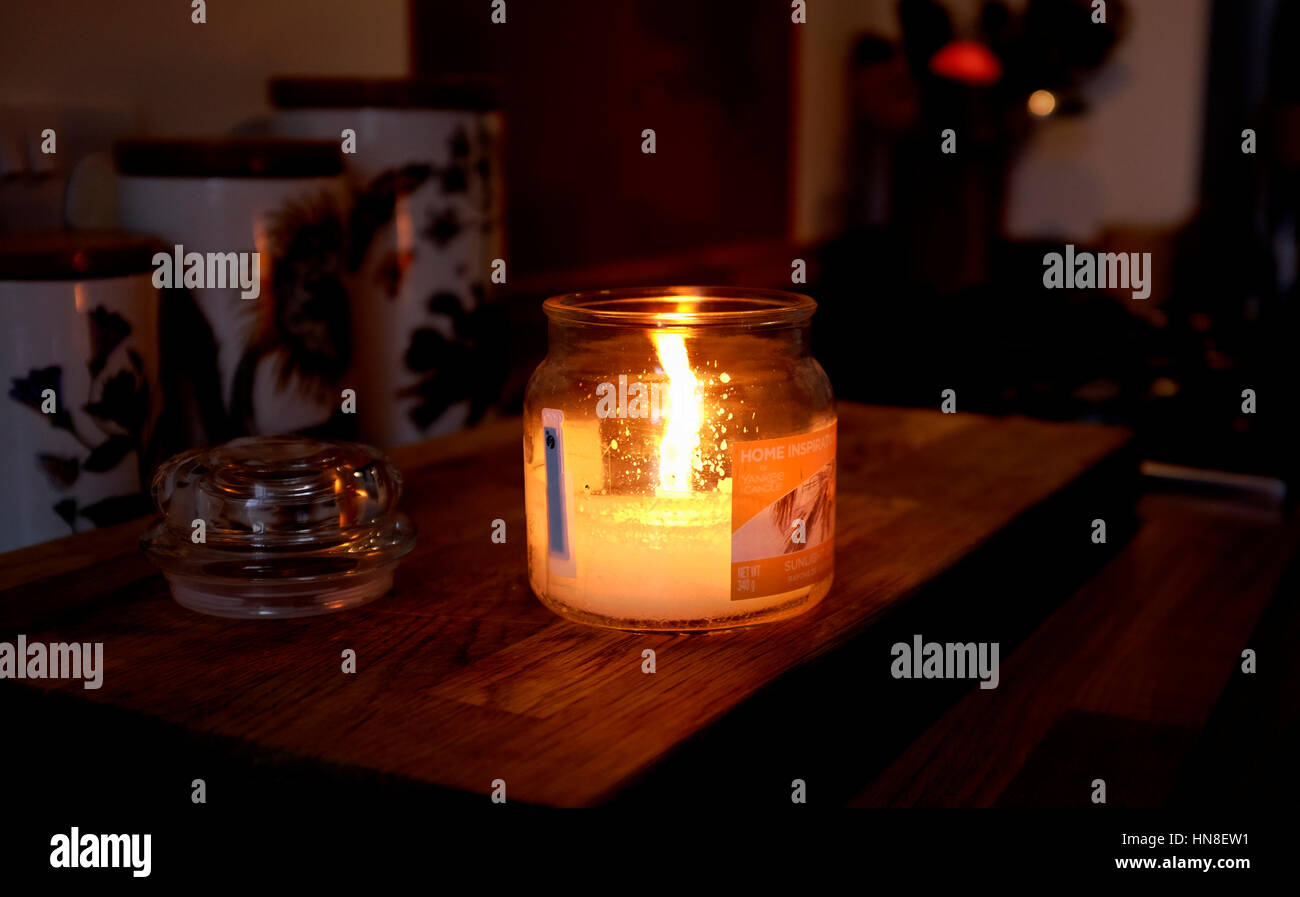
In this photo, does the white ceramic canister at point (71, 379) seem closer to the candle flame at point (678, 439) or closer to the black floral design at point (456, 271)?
the black floral design at point (456, 271)

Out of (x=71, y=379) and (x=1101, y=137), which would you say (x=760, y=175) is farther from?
(x=71, y=379)

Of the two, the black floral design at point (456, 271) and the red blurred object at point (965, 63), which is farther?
the red blurred object at point (965, 63)

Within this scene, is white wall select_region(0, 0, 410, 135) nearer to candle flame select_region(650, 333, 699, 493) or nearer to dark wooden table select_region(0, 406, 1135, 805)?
dark wooden table select_region(0, 406, 1135, 805)

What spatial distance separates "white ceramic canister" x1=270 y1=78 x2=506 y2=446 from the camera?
3.62 ft

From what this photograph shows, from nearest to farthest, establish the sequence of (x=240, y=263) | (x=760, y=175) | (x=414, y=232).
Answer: (x=240, y=263) < (x=414, y=232) < (x=760, y=175)

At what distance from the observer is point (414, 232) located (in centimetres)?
112

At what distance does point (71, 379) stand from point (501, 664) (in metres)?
0.43

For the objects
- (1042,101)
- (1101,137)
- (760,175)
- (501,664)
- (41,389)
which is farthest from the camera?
(1101,137)

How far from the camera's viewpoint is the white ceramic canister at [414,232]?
3.62 ft

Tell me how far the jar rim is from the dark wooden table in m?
0.15

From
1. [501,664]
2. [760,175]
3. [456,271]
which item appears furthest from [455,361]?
[760,175]

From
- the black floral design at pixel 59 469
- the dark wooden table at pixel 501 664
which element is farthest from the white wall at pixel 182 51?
the dark wooden table at pixel 501 664
